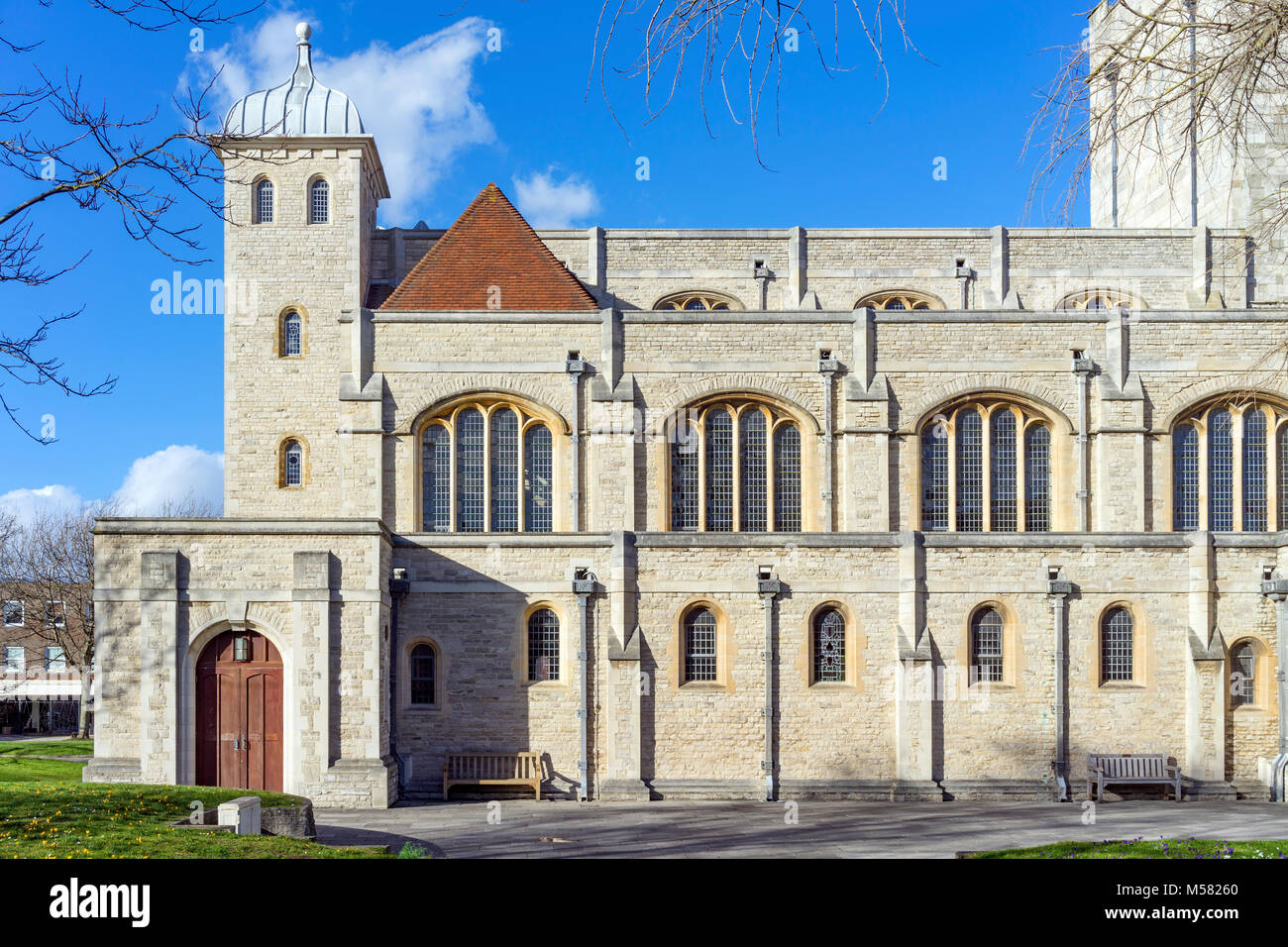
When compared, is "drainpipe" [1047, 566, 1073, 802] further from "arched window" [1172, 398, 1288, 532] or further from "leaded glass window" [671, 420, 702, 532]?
"leaded glass window" [671, 420, 702, 532]

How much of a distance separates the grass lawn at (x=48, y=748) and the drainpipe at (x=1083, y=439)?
1125 inches

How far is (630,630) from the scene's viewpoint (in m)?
26.2

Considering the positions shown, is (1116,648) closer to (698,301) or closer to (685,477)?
(685,477)

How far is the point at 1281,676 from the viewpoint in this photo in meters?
26.2

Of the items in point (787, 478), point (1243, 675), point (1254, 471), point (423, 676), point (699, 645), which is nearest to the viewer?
point (423, 676)

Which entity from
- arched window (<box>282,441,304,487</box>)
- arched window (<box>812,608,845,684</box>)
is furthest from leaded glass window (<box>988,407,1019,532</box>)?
arched window (<box>282,441,304,487</box>)

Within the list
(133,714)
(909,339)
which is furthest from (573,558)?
(909,339)

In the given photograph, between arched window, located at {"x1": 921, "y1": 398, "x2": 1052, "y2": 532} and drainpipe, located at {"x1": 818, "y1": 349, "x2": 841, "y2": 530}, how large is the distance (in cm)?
237

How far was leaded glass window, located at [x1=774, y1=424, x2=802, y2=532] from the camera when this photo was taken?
31.1 metres

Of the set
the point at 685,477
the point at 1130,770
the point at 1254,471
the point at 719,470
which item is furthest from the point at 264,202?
the point at 1254,471

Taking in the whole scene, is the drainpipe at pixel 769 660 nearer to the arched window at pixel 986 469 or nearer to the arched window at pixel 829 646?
the arched window at pixel 829 646

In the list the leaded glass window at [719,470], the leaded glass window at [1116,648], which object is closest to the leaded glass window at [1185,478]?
the leaded glass window at [1116,648]

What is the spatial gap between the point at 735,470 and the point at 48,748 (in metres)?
24.5
